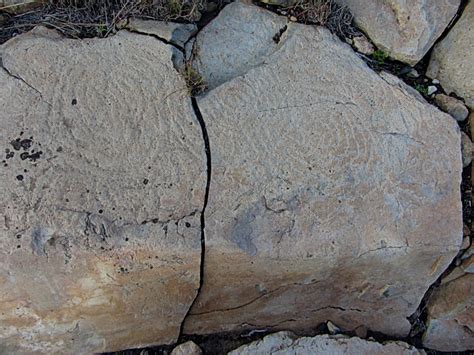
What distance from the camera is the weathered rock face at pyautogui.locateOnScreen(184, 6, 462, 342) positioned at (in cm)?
225

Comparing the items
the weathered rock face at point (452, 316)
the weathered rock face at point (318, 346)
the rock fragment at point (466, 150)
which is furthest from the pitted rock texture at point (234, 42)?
the weathered rock face at point (452, 316)

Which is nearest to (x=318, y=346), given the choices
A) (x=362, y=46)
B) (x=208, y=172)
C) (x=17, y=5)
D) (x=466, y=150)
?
(x=208, y=172)

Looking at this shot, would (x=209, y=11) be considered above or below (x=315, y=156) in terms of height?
above

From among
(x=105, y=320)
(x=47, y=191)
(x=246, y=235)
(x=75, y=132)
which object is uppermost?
(x=75, y=132)

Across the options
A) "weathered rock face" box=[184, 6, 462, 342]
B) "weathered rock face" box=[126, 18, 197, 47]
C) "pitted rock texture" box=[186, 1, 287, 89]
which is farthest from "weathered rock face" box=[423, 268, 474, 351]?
"weathered rock face" box=[126, 18, 197, 47]

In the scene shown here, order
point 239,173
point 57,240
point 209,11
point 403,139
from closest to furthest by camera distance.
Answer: point 57,240 → point 239,173 → point 403,139 → point 209,11

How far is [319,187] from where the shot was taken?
90.2 inches

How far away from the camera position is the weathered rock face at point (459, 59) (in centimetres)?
261

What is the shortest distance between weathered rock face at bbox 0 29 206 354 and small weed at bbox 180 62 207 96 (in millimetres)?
32

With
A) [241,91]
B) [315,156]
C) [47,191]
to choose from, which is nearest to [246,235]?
[315,156]

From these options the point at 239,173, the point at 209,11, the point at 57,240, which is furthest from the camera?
the point at 209,11

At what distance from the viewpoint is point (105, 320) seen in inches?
92.7

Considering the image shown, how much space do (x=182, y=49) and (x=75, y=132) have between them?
59 cm

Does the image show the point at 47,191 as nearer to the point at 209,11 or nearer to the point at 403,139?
the point at 209,11
